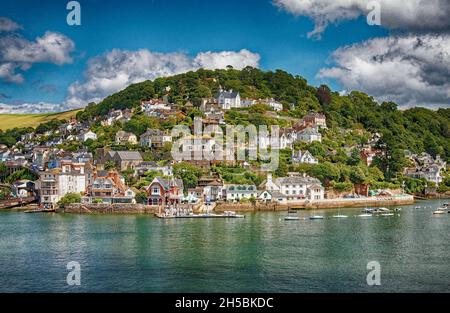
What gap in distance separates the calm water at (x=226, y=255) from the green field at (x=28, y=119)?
3257 centimetres

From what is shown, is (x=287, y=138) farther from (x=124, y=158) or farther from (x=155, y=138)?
(x=124, y=158)

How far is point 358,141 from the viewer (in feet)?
129

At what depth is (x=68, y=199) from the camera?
24.2 m

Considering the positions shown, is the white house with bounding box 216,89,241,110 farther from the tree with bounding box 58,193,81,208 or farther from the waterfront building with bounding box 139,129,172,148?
the tree with bounding box 58,193,81,208

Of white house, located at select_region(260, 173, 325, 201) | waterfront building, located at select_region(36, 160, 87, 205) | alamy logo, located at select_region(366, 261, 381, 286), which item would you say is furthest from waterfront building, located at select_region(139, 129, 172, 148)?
alamy logo, located at select_region(366, 261, 381, 286)

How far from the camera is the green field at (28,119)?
166 feet

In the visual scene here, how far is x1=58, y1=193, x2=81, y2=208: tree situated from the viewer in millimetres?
24141

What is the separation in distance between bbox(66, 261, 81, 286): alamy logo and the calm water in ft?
0.35

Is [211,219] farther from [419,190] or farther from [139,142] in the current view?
[419,190]

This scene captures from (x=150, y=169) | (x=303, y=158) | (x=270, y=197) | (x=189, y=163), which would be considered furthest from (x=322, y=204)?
(x=150, y=169)

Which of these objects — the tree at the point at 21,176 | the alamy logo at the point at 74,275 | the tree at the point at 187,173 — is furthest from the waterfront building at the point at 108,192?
the alamy logo at the point at 74,275

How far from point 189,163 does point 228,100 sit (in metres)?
12.4
